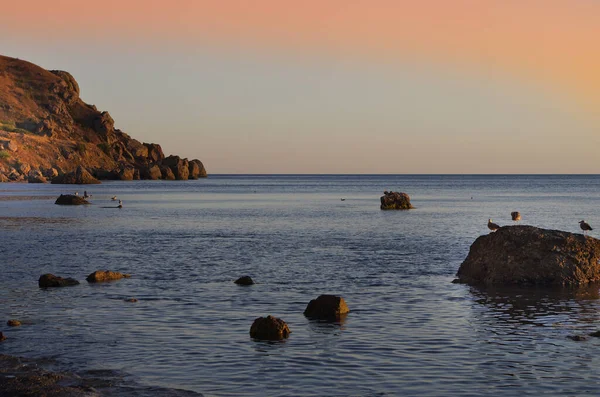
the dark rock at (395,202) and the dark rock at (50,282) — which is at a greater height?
the dark rock at (395,202)

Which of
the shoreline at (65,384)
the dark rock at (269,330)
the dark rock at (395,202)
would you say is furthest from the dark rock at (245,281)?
the dark rock at (395,202)

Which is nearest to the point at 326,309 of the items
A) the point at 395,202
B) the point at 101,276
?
the point at 101,276

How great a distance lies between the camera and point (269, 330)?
66.9 ft

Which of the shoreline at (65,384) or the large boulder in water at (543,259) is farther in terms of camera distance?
the large boulder in water at (543,259)

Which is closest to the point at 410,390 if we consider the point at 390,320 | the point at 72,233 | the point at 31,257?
the point at 390,320

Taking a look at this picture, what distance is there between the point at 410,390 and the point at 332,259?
25.6m

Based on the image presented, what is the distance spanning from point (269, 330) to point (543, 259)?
48.5 ft

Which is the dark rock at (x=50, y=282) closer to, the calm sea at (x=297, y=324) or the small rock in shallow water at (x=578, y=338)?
the calm sea at (x=297, y=324)

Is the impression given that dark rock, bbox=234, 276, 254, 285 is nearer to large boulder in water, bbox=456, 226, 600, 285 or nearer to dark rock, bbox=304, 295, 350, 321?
dark rock, bbox=304, 295, 350, 321

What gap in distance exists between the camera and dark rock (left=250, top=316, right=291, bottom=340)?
20391 mm

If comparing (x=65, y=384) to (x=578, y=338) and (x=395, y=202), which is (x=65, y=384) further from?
(x=395, y=202)

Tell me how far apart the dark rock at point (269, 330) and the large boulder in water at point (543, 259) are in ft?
43.9

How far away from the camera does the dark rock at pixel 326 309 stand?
23.4 meters

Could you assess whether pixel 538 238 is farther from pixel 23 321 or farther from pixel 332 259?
pixel 23 321
